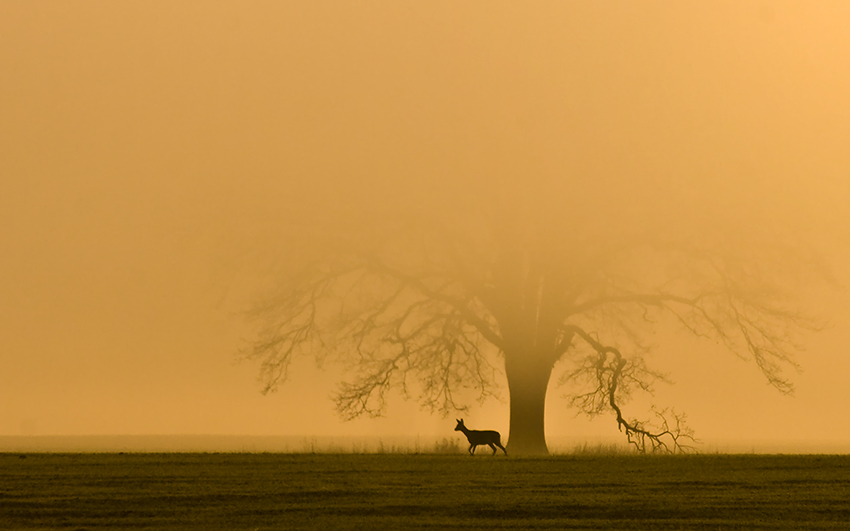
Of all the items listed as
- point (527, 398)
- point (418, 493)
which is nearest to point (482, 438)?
point (527, 398)

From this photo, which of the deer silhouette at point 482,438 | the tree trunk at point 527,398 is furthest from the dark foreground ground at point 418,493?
the tree trunk at point 527,398

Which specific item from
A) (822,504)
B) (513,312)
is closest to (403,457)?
(513,312)

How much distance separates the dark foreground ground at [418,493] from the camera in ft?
54.0

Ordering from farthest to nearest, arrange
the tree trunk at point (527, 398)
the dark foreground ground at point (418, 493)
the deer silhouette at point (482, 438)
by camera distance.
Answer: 1. the tree trunk at point (527, 398)
2. the deer silhouette at point (482, 438)
3. the dark foreground ground at point (418, 493)

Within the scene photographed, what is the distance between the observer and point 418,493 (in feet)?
62.4

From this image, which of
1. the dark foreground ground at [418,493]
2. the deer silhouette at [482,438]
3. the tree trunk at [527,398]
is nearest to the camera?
the dark foreground ground at [418,493]

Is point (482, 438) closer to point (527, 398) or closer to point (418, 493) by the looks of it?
point (527, 398)

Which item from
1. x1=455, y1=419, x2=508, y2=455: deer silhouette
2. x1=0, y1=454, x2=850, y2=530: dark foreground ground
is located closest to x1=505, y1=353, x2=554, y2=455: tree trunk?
x1=455, y1=419, x2=508, y2=455: deer silhouette

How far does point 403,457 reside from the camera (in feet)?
84.9

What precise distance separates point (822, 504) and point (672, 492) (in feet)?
9.12

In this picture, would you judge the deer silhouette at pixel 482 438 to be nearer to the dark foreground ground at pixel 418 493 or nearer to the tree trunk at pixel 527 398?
the dark foreground ground at pixel 418 493

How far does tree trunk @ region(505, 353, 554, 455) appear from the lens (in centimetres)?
3050

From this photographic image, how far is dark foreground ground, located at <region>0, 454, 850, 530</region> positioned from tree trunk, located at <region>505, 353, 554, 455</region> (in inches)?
198

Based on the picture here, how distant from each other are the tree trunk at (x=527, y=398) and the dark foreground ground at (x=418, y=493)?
5.04m
